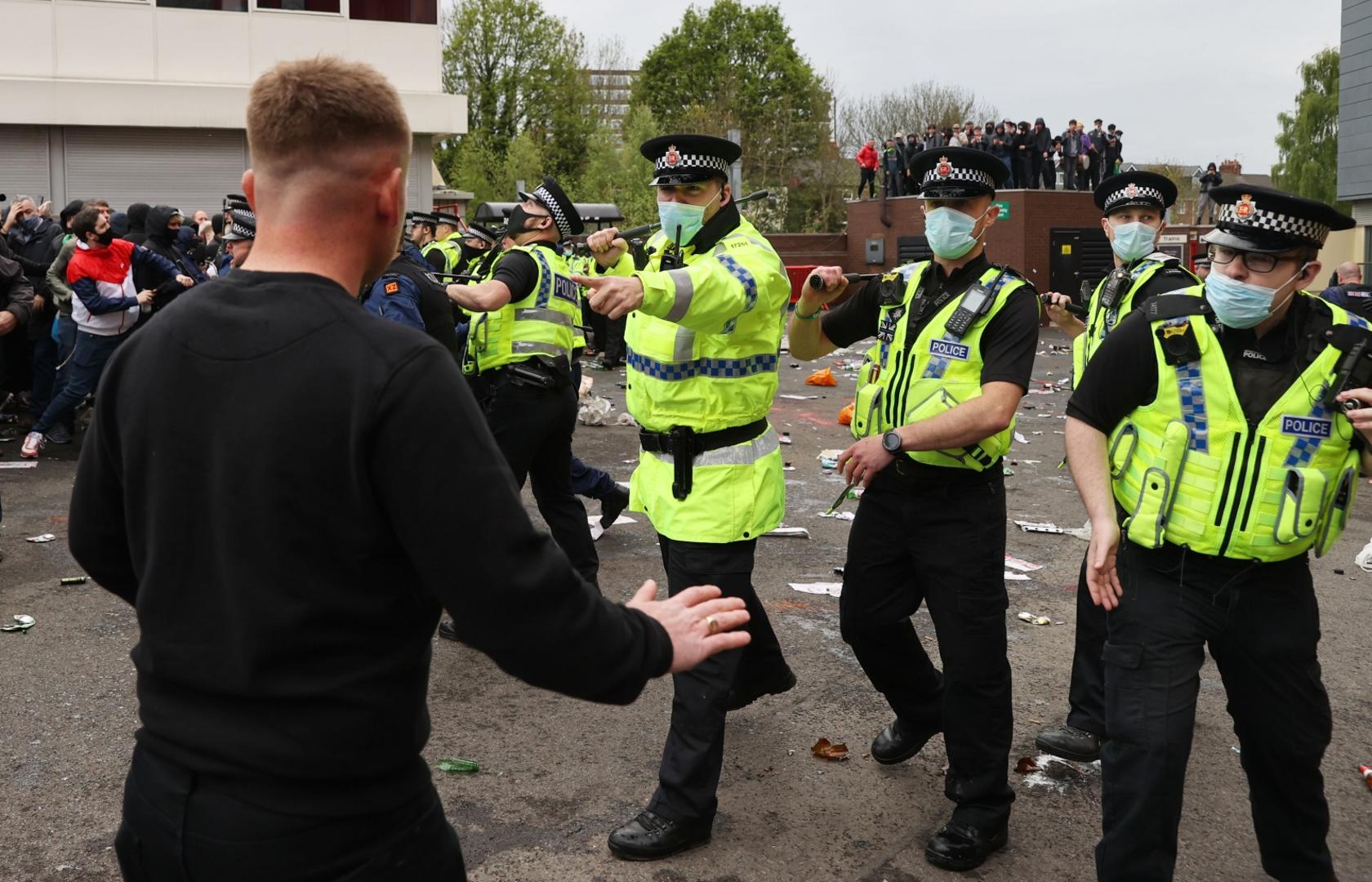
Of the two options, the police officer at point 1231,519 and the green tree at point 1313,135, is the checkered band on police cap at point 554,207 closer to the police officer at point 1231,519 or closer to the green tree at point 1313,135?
the police officer at point 1231,519

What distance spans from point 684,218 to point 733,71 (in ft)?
179

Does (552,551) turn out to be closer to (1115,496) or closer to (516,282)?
(1115,496)

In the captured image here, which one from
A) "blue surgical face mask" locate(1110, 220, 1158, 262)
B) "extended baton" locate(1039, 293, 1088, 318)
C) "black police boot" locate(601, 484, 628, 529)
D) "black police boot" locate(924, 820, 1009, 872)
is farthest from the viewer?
"black police boot" locate(601, 484, 628, 529)

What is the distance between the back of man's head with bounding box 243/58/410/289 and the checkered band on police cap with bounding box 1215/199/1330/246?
248 cm

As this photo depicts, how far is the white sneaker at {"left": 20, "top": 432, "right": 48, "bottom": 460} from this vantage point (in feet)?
35.6

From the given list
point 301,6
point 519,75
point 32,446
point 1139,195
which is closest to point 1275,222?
point 1139,195

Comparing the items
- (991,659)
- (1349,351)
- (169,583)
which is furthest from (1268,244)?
(169,583)

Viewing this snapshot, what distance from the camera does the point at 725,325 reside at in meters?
4.21

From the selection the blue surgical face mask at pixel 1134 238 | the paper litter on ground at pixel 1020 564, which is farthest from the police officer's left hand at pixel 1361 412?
the paper litter on ground at pixel 1020 564

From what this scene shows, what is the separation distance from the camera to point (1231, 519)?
11.1ft

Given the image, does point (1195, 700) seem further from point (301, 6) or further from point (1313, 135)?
point (1313, 135)

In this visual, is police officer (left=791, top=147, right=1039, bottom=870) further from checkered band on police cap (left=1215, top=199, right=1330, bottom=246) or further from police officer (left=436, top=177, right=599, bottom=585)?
police officer (left=436, top=177, right=599, bottom=585)

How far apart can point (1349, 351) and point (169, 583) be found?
298 centimetres

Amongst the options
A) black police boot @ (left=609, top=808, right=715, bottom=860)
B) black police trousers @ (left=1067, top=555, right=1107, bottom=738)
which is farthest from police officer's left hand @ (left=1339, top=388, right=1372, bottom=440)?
black police boot @ (left=609, top=808, right=715, bottom=860)
